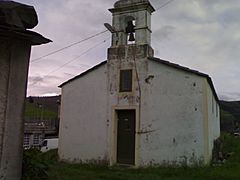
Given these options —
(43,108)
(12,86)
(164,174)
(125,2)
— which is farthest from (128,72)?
(43,108)

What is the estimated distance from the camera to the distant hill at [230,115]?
99.9ft

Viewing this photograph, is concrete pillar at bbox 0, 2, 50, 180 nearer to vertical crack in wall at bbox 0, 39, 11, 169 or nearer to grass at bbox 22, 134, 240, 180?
vertical crack in wall at bbox 0, 39, 11, 169

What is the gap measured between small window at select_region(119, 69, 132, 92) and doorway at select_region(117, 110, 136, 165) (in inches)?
36.8

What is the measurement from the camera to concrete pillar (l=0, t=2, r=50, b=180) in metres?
4.55

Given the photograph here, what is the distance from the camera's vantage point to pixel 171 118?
11.3 metres

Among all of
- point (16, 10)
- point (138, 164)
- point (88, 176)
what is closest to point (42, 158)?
point (16, 10)

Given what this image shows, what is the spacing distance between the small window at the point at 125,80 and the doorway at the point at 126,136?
934 millimetres

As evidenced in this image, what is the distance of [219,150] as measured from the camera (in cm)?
1450

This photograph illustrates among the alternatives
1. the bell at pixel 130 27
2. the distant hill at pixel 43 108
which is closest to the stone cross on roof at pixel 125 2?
the bell at pixel 130 27

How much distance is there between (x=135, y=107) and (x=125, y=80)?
1241 millimetres

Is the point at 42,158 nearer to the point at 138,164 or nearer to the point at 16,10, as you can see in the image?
the point at 16,10

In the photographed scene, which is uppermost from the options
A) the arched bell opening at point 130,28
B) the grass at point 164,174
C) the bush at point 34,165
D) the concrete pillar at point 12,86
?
the arched bell opening at point 130,28

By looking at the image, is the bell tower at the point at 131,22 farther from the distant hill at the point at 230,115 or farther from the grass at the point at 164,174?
the distant hill at the point at 230,115

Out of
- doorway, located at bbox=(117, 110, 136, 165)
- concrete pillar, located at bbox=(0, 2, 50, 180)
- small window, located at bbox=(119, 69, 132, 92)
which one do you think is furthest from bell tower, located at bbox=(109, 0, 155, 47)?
concrete pillar, located at bbox=(0, 2, 50, 180)
